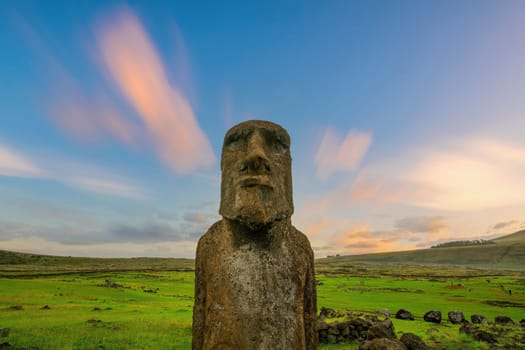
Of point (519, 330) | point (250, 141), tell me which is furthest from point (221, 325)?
point (519, 330)

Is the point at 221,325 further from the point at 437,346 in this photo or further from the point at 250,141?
the point at 437,346

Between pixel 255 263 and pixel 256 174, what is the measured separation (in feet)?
3.31

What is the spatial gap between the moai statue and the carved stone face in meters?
0.01

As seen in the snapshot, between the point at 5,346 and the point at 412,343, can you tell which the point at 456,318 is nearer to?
the point at 412,343

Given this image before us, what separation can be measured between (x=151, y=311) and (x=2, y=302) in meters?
10.7

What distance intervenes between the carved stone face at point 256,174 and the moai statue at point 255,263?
1 cm

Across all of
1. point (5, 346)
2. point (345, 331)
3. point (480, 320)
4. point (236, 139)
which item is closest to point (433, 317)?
point (480, 320)

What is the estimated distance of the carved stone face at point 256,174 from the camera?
160 inches

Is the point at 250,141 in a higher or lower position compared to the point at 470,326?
higher

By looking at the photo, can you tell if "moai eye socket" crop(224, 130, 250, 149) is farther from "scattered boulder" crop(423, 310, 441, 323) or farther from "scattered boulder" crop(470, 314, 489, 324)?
"scattered boulder" crop(470, 314, 489, 324)

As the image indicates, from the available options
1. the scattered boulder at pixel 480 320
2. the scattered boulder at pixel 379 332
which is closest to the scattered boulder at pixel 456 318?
the scattered boulder at pixel 480 320

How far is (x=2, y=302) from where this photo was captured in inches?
979

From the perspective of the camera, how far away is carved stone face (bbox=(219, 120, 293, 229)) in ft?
13.4

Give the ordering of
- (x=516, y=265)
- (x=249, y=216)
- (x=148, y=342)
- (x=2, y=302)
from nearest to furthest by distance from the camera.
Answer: (x=249, y=216) < (x=148, y=342) < (x=2, y=302) < (x=516, y=265)
